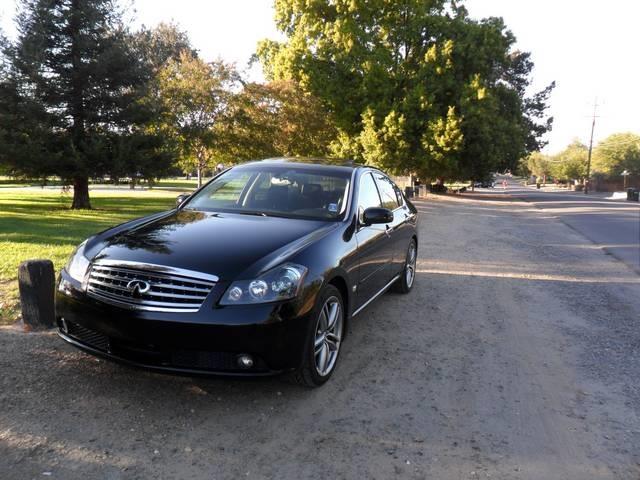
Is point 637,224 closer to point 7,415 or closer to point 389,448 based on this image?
point 389,448

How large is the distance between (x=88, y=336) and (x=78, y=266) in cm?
52

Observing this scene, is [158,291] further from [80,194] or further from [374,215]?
[80,194]

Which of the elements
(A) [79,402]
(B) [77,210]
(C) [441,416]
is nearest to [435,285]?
(C) [441,416]

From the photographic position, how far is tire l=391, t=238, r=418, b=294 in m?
6.50

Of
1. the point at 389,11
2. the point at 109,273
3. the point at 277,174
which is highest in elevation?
the point at 389,11

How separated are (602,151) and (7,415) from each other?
336 ft

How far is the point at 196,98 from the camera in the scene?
67.5 feet

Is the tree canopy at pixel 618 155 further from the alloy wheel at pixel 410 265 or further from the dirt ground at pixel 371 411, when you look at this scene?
the dirt ground at pixel 371 411

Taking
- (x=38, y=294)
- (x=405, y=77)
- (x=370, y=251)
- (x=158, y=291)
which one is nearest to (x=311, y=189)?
(x=370, y=251)

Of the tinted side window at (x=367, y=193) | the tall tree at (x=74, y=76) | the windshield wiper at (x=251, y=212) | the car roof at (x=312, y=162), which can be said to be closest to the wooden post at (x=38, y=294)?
the windshield wiper at (x=251, y=212)

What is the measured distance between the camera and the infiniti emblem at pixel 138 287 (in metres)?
3.27

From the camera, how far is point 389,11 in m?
31.0

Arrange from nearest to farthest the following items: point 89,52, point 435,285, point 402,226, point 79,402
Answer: point 79,402 → point 402,226 → point 435,285 → point 89,52

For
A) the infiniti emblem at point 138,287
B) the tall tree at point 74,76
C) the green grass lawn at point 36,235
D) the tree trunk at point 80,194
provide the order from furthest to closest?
1. the tree trunk at point 80,194
2. the tall tree at point 74,76
3. the green grass lawn at point 36,235
4. the infiniti emblem at point 138,287
